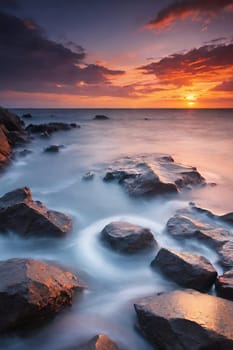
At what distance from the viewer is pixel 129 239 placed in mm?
3674

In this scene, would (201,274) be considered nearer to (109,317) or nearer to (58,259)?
(109,317)

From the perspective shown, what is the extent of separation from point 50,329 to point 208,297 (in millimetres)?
1489

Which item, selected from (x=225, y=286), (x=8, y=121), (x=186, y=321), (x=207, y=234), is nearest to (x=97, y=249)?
(x=207, y=234)

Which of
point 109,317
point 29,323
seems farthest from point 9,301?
point 109,317

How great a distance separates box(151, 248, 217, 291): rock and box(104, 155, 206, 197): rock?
2.67 metres

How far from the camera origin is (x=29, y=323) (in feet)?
7.89

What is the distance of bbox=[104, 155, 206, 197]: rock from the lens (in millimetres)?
5898

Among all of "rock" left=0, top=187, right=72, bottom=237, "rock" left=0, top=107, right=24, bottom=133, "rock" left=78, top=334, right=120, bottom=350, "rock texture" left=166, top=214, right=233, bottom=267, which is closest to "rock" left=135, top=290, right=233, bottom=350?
"rock" left=78, top=334, right=120, bottom=350

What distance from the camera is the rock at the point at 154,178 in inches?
232

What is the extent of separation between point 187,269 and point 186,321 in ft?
2.69

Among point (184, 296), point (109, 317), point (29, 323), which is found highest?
point (184, 296)

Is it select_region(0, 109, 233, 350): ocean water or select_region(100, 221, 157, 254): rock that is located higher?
select_region(100, 221, 157, 254): rock

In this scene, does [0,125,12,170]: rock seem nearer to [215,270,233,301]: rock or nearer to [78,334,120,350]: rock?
[78,334,120,350]: rock

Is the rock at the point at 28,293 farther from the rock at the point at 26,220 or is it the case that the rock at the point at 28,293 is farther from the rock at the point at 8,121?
the rock at the point at 8,121
